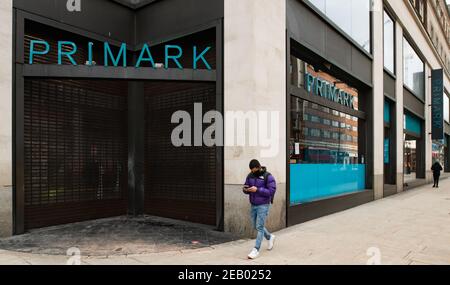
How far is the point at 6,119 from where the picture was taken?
8602 millimetres

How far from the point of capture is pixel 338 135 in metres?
14.0

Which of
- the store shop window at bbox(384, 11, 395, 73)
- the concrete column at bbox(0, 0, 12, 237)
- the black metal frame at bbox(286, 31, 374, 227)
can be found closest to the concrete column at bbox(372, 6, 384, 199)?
the black metal frame at bbox(286, 31, 374, 227)

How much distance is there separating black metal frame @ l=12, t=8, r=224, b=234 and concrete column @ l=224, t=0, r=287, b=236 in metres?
0.21

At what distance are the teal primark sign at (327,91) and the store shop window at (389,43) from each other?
17.3ft

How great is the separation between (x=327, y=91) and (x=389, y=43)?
28.2 feet

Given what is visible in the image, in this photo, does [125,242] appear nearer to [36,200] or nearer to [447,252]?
[36,200]

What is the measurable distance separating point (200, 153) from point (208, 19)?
341cm

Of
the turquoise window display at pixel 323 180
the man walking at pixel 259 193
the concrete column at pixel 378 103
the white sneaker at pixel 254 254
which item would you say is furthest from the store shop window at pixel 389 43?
the white sneaker at pixel 254 254

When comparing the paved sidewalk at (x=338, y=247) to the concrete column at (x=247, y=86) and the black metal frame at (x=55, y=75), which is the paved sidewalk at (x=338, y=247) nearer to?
the concrete column at (x=247, y=86)

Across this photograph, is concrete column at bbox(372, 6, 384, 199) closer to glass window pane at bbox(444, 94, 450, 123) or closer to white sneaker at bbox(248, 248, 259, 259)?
white sneaker at bbox(248, 248, 259, 259)

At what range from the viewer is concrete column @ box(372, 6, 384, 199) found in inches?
637

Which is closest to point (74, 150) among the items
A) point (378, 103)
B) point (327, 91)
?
point (327, 91)

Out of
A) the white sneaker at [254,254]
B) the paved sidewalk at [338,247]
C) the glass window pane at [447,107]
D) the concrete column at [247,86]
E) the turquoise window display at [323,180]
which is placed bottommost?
the paved sidewalk at [338,247]

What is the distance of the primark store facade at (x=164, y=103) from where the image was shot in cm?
886
